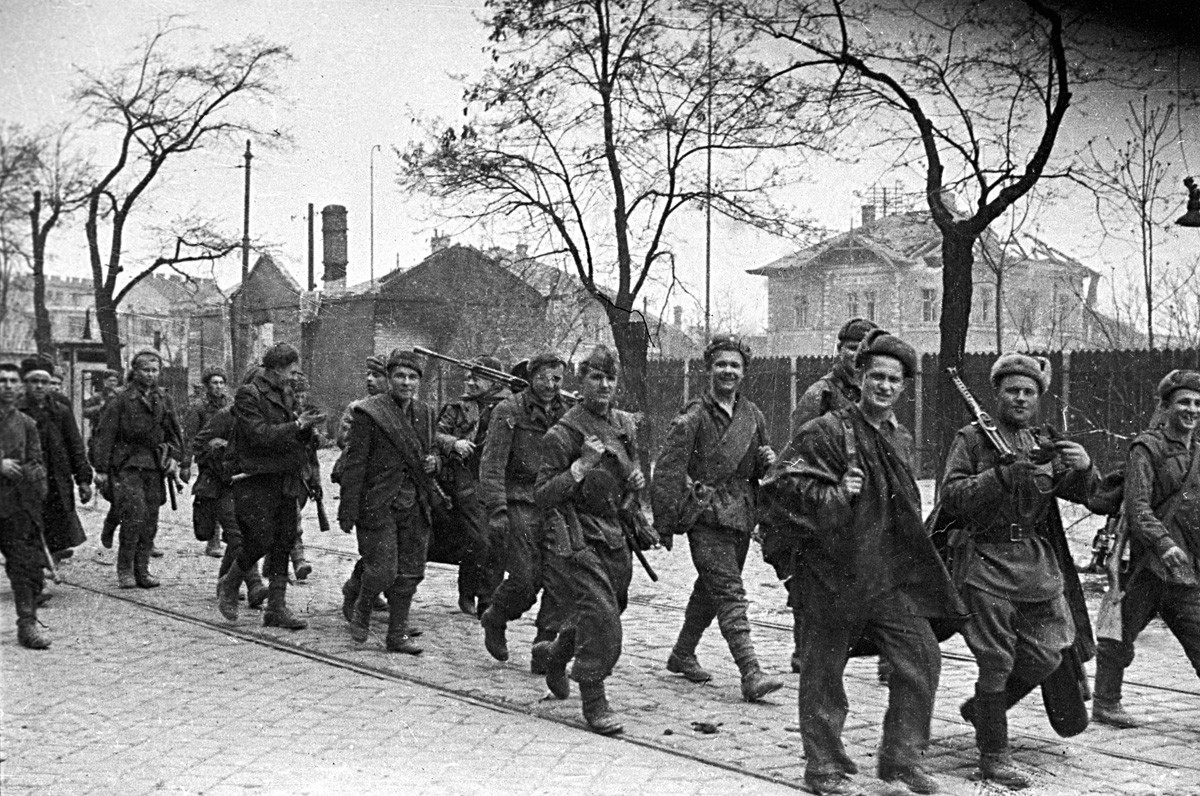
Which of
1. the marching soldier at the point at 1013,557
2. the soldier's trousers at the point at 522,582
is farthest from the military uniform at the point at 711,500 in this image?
the marching soldier at the point at 1013,557

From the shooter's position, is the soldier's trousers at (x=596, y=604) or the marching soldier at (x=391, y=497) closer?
the soldier's trousers at (x=596, y=604)

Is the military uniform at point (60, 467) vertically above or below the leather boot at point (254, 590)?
above

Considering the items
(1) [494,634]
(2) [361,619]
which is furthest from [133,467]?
(1) [494,634]

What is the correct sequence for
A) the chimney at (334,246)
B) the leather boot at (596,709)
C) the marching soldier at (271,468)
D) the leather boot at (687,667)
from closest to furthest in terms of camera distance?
the leather boot at (596,709)
the leather boot at (687,667)
the marching soldier at (271,468)
the chimney at (334,246)

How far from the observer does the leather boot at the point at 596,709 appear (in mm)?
6234

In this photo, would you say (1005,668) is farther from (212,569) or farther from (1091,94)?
(212,569)

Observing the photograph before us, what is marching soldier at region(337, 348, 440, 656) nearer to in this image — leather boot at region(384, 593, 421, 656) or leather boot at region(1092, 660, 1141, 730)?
leather boot at region(384, 593, 421, 656)

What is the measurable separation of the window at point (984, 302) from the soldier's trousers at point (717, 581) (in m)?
41.0

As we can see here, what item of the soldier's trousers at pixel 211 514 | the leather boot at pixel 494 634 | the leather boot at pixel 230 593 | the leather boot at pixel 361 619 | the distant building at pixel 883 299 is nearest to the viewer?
the leather boot at pixel 494 634

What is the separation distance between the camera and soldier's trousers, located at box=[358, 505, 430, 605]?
8.48 m

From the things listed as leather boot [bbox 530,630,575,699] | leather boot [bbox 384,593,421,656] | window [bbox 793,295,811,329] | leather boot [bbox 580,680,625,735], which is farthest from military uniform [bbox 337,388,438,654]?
window [bbox 793,295,811,329]

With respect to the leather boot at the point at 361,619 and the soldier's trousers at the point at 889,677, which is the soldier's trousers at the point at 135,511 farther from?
the soldier's trousers at the point at 889,677

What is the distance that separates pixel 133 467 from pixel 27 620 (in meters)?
2.82

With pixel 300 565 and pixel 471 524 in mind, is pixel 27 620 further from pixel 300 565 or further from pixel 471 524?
pixel 300 565
